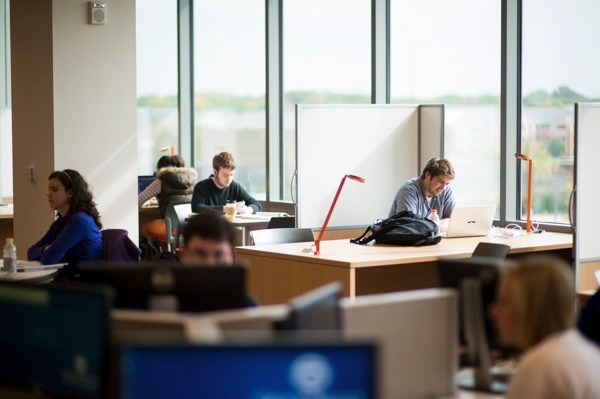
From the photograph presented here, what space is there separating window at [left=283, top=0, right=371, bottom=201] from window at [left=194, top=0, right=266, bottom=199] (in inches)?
16.0


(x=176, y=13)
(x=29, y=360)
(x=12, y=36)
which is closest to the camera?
(x=29, y=360)

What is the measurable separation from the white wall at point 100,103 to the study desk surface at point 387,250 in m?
1.65

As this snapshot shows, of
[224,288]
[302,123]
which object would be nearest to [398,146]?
[302,123]

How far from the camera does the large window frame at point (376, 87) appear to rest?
278 inches

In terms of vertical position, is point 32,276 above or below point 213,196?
below

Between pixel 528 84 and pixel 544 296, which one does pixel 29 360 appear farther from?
pixel 528 84

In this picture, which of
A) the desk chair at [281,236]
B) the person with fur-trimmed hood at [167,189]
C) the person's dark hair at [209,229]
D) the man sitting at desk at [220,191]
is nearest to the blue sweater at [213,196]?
the man sitting at desk at [220,191]

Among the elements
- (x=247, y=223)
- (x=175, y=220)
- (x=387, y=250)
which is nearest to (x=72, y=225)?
(x=387, y=250)

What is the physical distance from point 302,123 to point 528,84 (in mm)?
1723

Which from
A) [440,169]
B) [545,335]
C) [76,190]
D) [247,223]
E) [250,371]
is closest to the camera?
[250,371]

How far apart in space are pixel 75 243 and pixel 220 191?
3062 millimetres

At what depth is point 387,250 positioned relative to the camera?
584 centimetres

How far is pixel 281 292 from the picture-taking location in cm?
575

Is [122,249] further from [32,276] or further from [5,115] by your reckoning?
[5,115]
